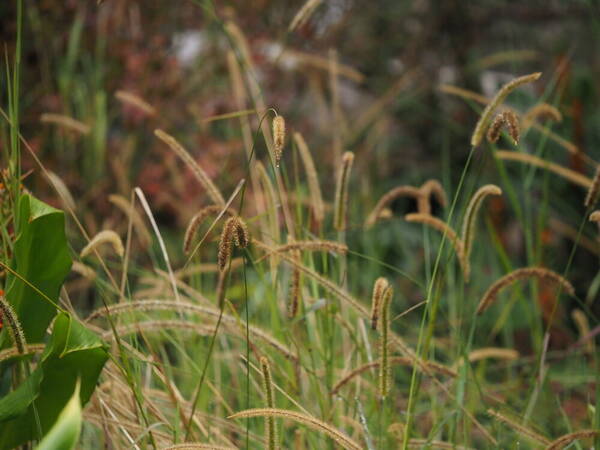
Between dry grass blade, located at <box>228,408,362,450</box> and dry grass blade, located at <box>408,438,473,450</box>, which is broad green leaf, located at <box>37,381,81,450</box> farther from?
dry grass blade, located at <box>408,438,473,450</box>

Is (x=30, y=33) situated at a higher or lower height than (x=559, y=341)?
higher

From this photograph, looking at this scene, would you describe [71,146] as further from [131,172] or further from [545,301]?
[545,301]

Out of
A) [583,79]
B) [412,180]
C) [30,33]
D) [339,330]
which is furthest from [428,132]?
[339,330]

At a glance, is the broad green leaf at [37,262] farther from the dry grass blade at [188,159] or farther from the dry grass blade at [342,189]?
the dry grass blade at [342,189]

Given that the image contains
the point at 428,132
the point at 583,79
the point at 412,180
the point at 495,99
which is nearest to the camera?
the point at 495,99

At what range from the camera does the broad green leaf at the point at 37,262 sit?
1.18 meters

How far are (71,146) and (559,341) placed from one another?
2.16m

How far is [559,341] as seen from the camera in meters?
3.61

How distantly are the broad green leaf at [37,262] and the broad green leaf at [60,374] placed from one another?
0.31 feet

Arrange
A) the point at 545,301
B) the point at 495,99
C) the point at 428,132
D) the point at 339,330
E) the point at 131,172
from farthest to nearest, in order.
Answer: the point at 428,132
the point at 131,172
the point at 545,301
the point at 339,330
the point at 495,99

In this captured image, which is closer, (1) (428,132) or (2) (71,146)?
(2) (71,146)

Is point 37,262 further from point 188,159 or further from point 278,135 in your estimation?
point 278,135

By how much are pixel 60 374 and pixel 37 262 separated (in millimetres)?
163

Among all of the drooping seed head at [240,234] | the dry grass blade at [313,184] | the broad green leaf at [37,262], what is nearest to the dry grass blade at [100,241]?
the broad green leaf at [37,262]
